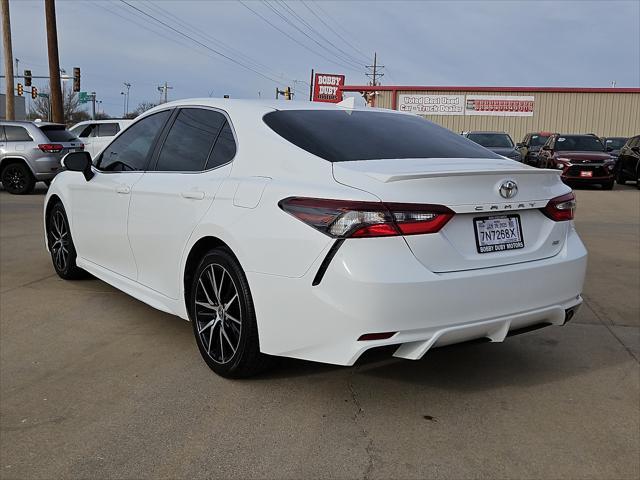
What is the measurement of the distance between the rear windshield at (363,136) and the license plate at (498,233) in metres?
0.57

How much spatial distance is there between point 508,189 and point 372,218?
31.9 inches

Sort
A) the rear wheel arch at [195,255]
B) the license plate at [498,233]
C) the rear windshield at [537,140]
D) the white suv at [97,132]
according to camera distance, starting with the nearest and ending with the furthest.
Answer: the license plate at [498,233], the rear wheel arch at [195,255], the white suv at [97,132], the rear windshield at [537,140]

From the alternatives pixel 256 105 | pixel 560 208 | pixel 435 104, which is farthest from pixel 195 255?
pixel 435 104

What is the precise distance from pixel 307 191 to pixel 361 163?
14.0 inches

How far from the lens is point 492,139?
18984mm

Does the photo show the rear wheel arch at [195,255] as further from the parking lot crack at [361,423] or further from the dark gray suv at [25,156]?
the dark gray suv at [25,156]

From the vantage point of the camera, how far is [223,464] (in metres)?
2.81

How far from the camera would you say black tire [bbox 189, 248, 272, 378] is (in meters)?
3.42

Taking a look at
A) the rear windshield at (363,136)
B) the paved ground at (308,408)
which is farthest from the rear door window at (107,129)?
the rear windshield at (363,136)

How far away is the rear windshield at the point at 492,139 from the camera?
61.2 feet

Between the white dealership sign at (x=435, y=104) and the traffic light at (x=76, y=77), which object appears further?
the traffic light at (x=76, y=77)

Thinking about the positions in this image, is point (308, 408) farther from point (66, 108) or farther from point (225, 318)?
point (66, 108)

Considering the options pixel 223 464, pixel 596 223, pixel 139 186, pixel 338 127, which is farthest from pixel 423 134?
pixel 596 223

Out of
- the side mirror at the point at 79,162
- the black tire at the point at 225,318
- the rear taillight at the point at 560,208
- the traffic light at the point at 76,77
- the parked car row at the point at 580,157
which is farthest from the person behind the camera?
the traffic light at the point at 76,77
